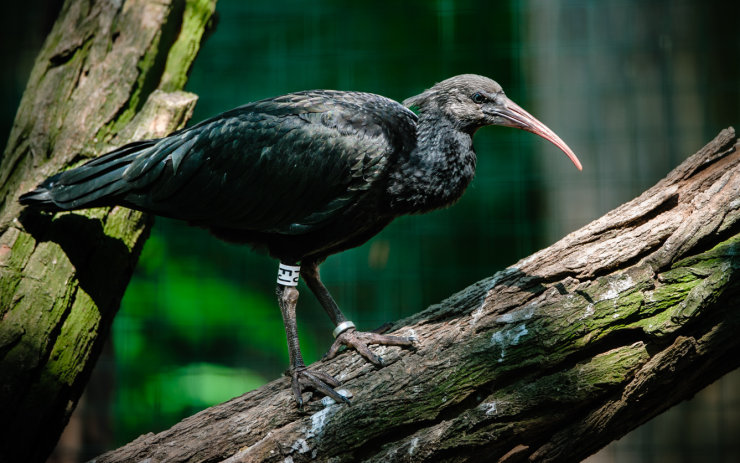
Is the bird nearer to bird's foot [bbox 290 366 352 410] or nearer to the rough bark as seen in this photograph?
bird's foot [bbox 290 366 352 410]

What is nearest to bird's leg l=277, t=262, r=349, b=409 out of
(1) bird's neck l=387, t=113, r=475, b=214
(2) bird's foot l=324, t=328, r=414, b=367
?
(2) bird's foot l=324, t=328, r=414, b=367

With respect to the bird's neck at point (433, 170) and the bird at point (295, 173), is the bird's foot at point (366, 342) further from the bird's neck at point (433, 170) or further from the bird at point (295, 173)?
the bird's neck at point (433, 170)

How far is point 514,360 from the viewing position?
2.85 metres

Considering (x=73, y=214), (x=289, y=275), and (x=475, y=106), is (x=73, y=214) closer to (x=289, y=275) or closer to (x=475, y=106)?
(x=289, y=275)

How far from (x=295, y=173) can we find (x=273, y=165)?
0.12 metres

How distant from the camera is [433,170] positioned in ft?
11.7

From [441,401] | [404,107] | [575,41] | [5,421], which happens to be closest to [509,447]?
[441,401]

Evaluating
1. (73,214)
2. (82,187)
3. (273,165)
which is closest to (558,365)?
(273,165)

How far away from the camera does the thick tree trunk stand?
3.28 metres

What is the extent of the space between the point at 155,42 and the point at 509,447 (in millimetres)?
3075

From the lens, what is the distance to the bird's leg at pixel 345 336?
3158mm

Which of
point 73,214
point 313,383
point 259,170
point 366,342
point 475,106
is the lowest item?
point 313,383

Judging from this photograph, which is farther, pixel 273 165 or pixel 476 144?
pixel 476 144

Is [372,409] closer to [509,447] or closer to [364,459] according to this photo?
[364,459]
